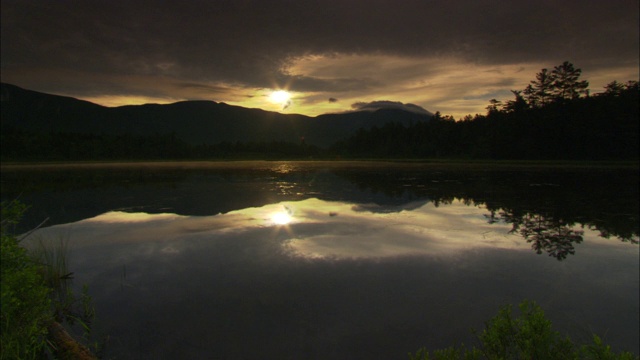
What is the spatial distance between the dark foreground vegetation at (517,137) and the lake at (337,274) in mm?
63790

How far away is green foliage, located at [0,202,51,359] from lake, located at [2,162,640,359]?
3.77ft

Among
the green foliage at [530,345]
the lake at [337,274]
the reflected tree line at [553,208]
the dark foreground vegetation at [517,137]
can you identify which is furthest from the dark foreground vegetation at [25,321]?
the dark foreground vegetation at [517,137]

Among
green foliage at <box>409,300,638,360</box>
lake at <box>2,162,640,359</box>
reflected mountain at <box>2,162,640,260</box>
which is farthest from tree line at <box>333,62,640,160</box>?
green foliage at <box>409,300,638,360</box>

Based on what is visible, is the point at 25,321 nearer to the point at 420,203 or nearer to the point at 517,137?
the point at 420,203

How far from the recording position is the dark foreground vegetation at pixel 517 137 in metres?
70.6

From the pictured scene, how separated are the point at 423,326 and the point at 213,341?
13.2 ft

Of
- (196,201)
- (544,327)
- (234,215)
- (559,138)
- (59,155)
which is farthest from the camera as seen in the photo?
(59,155)

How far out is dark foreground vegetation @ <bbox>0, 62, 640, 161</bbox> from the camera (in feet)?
232

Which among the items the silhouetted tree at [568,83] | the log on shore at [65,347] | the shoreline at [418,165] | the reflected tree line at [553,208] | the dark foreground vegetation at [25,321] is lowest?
the shoreline at [418,165]

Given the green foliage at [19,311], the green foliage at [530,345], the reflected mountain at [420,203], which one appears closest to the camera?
the green foliage at [530,345]

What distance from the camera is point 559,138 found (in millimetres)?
74875

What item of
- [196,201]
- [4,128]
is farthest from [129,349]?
[4,128]

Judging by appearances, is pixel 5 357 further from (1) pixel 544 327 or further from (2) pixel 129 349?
(1) pixel 544 327

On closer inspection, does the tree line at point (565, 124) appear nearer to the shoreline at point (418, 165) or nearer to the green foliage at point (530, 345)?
the shoreline at point (418, 165)
